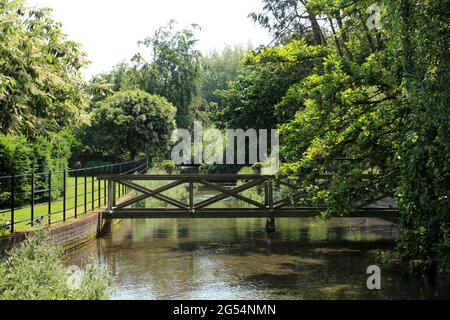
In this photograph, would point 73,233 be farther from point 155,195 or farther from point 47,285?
point 47,285

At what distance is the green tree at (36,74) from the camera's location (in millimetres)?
9195

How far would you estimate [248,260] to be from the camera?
1256cm

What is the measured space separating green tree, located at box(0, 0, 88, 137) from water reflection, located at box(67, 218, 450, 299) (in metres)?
3.27

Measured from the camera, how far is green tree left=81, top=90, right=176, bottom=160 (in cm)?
3356

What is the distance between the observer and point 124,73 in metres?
52.7

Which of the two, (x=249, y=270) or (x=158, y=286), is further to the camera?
(x=249, y=270)

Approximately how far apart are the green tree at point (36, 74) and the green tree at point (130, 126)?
69.6 feet

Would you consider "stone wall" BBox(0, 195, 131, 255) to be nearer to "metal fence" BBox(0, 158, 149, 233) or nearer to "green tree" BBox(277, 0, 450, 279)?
"metal fence" BBox(0, 158, 149, 233)

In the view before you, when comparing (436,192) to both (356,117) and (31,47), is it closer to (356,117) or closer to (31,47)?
(356,117)

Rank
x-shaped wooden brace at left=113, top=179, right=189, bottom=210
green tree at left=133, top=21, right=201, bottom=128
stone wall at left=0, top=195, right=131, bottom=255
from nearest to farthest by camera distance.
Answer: stone wall at left=0, top=195, right=131, bottom=255 → x-shaped wooden brace at left=113, top=179, right=189, bottom=210 → green tree at left=133, top=21, right=201, bottom=128

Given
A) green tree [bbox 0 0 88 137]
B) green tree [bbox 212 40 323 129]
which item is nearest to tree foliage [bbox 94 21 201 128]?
green tree [bbox 212 40 323 129]

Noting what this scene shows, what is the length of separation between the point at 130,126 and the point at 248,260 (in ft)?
73.4
